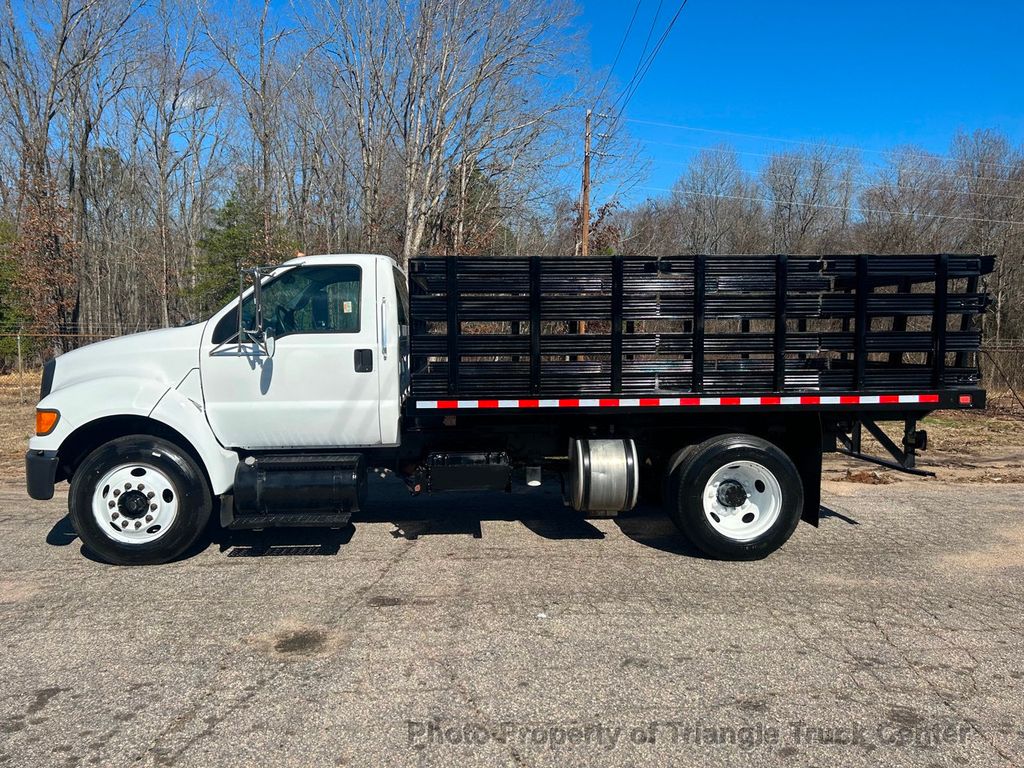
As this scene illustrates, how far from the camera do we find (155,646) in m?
3.98

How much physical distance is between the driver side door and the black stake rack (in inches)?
18.8

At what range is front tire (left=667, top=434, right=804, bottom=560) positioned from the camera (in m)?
5.45

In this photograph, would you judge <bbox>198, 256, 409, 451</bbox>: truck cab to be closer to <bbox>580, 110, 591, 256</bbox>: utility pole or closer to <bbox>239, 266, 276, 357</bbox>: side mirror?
<bbox>239, 266, 276, 357</bbox>: side mirror

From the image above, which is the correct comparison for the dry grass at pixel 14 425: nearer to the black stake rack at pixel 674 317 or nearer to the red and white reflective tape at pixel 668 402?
the red and white reflective tape at pixel 668 402

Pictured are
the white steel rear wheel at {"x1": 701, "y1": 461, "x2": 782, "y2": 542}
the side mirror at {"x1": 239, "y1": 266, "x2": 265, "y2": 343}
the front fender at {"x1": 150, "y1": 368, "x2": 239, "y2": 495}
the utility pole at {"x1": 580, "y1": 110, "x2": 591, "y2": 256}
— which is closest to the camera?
the side mirror at {"x1": 239, "y1": 266, "x2": 265, "y2": 343}

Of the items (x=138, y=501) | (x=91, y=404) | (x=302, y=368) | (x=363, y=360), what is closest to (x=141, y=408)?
(x=91, y=404)

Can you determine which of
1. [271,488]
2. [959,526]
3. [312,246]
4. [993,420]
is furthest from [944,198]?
[271,488]

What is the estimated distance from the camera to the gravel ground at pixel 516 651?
9.98 ft

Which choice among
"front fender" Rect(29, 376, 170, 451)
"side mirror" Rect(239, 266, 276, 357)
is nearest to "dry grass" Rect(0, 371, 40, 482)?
"front fender" Rect(29, 376, 170, 451)

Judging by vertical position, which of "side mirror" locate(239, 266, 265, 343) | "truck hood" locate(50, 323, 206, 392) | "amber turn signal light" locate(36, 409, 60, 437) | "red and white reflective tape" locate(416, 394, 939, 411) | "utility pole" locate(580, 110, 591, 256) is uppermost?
"utility pole" locate(580, 110, 591, 256)

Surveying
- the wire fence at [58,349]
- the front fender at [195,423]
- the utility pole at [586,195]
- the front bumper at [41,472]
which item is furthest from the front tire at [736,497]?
the utility pole at [586,195]

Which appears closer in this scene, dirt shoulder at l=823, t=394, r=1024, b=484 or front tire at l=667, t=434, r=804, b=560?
front tire at l=667, t=434, r=804, b=560

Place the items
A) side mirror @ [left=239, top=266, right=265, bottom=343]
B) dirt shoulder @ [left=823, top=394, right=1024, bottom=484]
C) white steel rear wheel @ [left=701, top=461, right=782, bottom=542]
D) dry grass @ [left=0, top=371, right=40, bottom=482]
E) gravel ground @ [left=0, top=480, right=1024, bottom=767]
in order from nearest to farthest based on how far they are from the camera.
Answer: gravel ground @ [left=0, top=480, right=1024, bottom=767] → side mirror @ [left=239, top=266, right=265, bottom=343] → white steel rear wheel @ [left=701, top=461, right=782, bottom=542] → dirt shoulder @ [left=823, top=394, right=1024, bottom=484] → dry grass @ [left=0, top=371, right=40, bottom=482]

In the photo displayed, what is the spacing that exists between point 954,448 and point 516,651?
9.57 m
